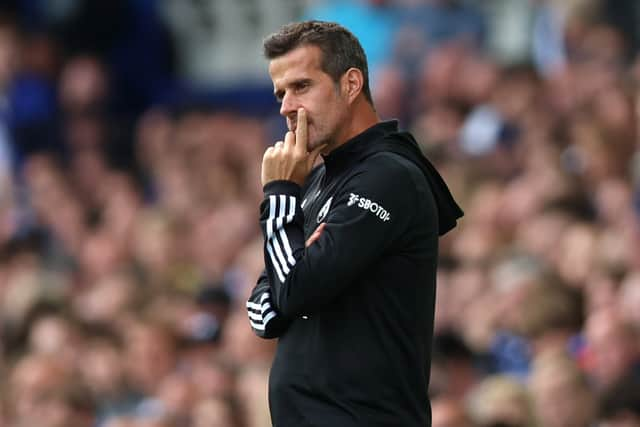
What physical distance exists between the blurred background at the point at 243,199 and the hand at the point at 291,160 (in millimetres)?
2397

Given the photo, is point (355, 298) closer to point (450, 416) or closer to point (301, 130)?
point (301, 130)

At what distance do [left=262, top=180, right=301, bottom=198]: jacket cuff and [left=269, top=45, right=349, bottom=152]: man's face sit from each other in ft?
0.42

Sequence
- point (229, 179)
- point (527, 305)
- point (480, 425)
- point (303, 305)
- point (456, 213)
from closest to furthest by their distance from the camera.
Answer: point (303, 305) → point (456, 213) → point (480, 425) → point (527, 305) → point (229, 179)

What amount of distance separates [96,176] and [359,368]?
8.06 m

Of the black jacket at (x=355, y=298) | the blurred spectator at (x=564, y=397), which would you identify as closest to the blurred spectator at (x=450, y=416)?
the blurred spectator at (x=564, y=397)

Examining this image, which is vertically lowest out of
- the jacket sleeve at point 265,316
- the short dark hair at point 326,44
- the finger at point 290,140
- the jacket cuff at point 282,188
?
the jacket sleeve at point 265,316

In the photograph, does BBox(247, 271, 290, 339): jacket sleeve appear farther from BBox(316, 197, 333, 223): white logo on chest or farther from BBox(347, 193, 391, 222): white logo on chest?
BBox(347, 193, 391, 222): white logo on chest

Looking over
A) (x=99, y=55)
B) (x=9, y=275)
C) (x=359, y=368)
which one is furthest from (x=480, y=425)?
(x=99, y=55)

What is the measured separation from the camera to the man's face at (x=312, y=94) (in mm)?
4379

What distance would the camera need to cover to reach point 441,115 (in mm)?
10023

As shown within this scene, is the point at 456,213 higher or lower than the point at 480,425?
higher

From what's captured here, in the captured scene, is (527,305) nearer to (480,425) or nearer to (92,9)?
(480,425)

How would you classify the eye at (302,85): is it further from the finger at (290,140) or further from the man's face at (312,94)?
the finger at (290,140)

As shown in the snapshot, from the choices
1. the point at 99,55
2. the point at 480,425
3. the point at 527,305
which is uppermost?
the point at 99,55
